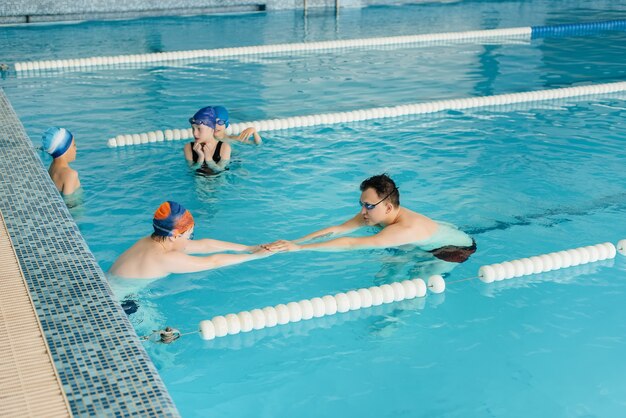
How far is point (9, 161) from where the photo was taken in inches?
205

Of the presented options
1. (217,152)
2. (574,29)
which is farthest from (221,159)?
(574,29)

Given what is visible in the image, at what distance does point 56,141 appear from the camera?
5250mm

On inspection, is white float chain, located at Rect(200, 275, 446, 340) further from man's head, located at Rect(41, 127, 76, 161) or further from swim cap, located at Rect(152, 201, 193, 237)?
man's head, located at Rect(41, 127, 76, 161)

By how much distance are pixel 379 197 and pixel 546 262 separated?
1.18m

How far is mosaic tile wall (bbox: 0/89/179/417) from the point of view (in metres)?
2.45

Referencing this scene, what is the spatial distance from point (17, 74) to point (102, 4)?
5.47 metres

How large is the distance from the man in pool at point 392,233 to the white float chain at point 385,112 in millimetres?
3075

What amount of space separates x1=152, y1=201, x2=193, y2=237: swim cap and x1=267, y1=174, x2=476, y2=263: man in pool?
2.54 ft

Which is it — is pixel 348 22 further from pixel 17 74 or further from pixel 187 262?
pixel 187 262

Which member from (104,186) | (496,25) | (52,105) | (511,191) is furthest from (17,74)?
(496,25)

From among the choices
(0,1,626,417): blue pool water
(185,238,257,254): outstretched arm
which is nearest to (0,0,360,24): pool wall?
(0,1,626,417): blue pool water

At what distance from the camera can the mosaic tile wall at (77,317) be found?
→ 96.4 inches

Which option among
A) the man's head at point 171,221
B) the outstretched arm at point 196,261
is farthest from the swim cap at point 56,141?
the man's head at point 171,221

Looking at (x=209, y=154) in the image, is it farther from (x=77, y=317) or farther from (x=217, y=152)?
(x=77, y=317)
